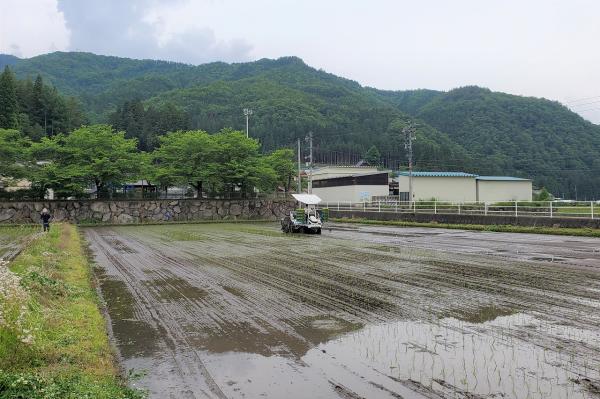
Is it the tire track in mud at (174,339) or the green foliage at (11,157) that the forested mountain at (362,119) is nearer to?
the green foliage at (11,157)

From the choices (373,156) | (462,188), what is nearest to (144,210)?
(462,188)

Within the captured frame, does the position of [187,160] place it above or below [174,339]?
above

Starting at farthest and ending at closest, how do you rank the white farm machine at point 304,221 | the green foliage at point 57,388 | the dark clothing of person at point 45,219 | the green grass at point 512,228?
the dark clothing of person at point 45,219 → the white farm machine at point 304,221 → the green grass at point 512,228 → the green foliage at point 57,388

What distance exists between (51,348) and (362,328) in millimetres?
3748

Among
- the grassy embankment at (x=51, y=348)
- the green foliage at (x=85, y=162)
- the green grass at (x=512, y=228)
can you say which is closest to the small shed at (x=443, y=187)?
the green grass at (x=512, y=228)

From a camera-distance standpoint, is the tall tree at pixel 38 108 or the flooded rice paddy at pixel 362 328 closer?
the flooded rice paddy at pixel 362 328

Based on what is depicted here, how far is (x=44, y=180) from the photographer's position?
36.8 metres

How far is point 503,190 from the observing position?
167 feet

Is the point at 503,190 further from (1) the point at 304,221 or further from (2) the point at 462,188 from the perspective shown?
(1) the point at 304,221

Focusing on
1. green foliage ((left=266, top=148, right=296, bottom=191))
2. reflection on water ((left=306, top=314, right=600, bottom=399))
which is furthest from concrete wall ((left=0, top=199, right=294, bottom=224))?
reflection on water ((left=306, top=314, right=600, bottom=399))

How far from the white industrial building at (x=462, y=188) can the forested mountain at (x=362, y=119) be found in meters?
19.2

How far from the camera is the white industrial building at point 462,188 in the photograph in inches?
1933

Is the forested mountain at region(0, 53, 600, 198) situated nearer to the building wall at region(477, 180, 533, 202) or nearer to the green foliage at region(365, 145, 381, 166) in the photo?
the green foliage at region(365, 145, 381, 166)

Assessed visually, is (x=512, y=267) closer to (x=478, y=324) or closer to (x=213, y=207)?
(x=478, y=324)
